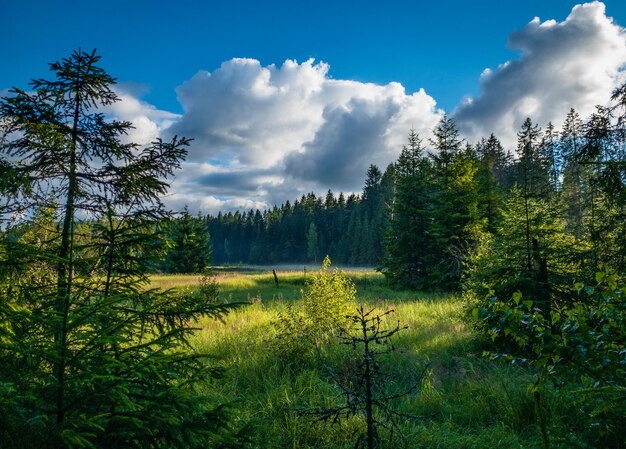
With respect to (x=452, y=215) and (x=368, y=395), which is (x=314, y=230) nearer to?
(x=452, y=215)

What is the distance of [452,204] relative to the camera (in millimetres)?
20250

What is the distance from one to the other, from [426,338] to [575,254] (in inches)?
153

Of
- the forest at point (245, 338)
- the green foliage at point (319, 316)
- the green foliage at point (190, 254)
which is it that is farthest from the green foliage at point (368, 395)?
the green foliage at point (190, 254)

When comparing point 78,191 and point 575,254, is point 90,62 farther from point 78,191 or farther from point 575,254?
point 575,254

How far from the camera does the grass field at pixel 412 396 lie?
440 centimetres

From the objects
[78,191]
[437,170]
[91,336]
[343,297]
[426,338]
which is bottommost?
[426,338]

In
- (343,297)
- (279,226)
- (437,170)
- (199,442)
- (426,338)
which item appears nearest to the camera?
(199,442)

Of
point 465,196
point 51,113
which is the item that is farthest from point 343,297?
point 465,196

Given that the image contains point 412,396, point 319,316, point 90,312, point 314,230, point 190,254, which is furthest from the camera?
point 314,230

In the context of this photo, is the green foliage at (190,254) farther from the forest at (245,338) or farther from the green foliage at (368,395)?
the green foliage at (368,395)

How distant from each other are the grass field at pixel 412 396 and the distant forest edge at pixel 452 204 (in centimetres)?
270

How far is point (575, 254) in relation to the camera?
727 cm

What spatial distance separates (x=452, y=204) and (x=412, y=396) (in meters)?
16.2

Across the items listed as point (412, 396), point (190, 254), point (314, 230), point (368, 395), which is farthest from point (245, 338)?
point (314, 230)
